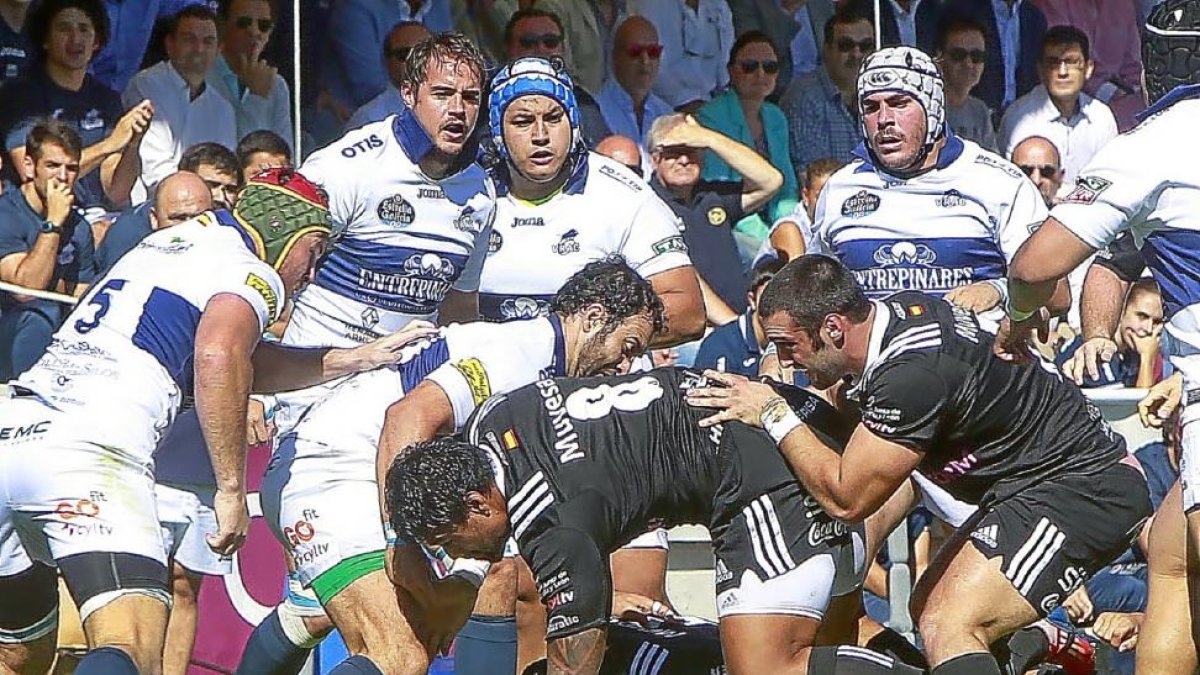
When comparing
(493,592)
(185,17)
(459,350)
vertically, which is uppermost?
(185,17)

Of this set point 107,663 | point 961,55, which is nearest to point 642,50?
point 961,55

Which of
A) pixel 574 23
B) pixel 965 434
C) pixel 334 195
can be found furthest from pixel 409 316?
pixel 574 23

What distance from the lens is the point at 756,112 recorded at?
934cm

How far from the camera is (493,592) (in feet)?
20.2

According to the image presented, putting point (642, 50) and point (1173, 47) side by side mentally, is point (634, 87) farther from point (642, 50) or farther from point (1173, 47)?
point (1173, 47)

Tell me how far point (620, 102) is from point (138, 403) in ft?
13.7

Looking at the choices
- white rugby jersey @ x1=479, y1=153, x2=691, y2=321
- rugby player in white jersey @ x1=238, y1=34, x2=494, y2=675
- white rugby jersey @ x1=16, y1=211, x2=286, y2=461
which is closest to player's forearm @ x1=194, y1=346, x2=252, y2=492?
white rugby jersey @ x1=16, y1=211, x2=286, y2=461

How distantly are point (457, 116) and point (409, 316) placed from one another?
0.70 metres

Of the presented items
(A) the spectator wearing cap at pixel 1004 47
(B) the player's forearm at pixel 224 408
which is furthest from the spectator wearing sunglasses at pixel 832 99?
(B) the player's forearm at pixel 224 408

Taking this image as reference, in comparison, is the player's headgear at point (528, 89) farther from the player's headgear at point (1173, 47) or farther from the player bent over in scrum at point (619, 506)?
the player's headgear at point (1173, 47)

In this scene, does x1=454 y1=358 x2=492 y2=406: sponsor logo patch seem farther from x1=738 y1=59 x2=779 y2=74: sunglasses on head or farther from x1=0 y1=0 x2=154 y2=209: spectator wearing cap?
x1=738 y1=59 x2=779 y2=74: sunglasses on head

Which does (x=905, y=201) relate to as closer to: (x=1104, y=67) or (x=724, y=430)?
(x=724, y=430)

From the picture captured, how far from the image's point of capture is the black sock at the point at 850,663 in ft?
17.5

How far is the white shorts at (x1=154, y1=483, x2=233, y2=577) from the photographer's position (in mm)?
6824
